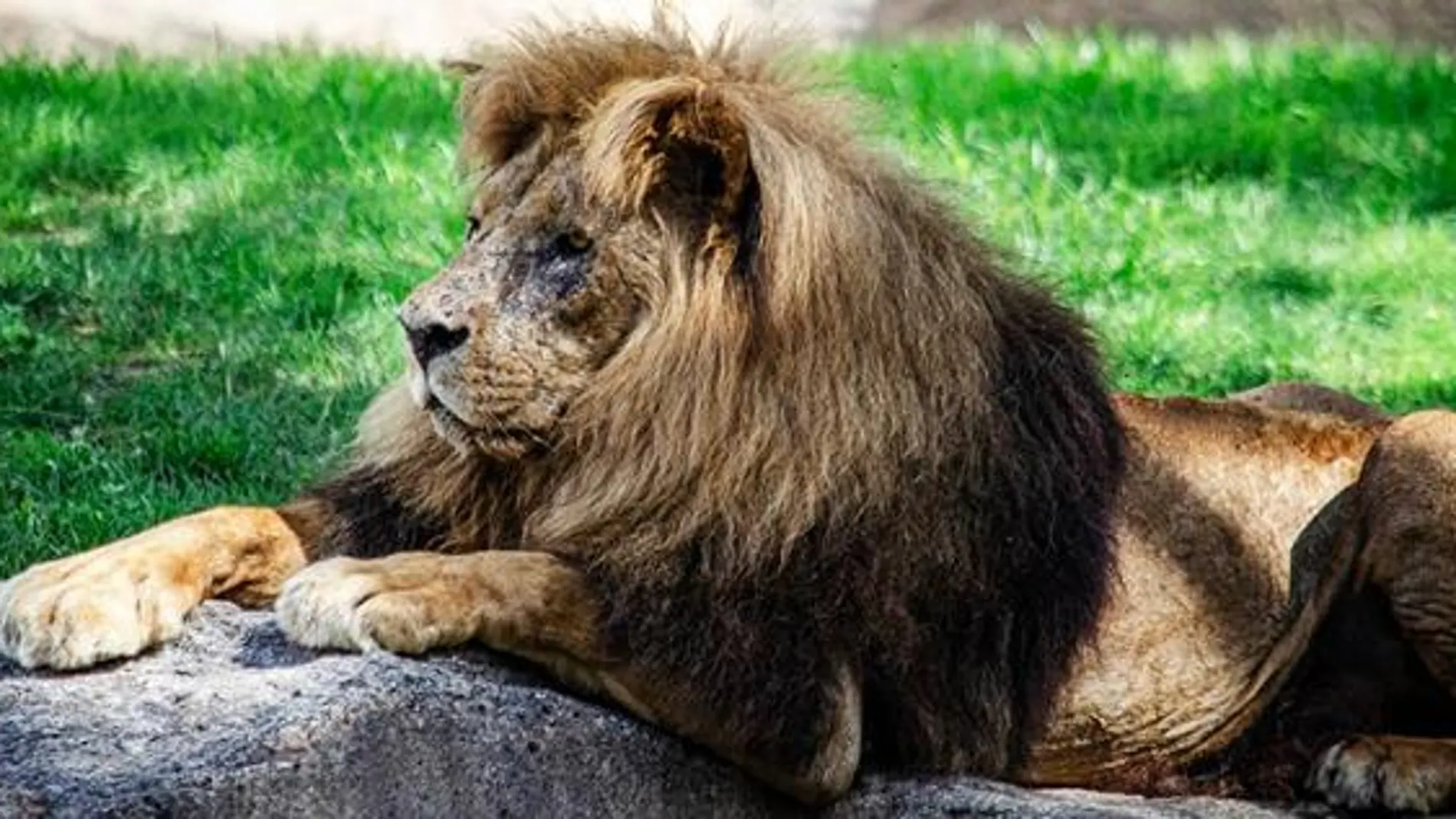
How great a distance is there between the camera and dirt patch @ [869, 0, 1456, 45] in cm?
1296

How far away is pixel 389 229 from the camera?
8461 mm

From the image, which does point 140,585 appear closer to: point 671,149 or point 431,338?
point 431,338

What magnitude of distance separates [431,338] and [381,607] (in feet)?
1.29

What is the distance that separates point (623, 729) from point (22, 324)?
3.44 m

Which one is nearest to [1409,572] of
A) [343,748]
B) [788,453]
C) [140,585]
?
[788,453]

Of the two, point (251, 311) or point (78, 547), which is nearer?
point (78, 547)

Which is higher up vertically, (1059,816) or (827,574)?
(827,574)

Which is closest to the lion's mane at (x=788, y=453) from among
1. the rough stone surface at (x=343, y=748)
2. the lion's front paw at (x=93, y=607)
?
the rough stone surface at (x=343, y=748)

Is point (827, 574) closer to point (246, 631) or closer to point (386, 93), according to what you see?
point (246, 631)

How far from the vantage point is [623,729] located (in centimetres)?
458

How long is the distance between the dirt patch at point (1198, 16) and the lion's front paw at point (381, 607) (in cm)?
895

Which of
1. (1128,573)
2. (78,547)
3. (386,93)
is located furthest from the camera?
(386,93)

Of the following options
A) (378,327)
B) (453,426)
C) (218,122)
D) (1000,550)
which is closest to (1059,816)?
(1000,550)

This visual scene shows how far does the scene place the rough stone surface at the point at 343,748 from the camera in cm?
413
